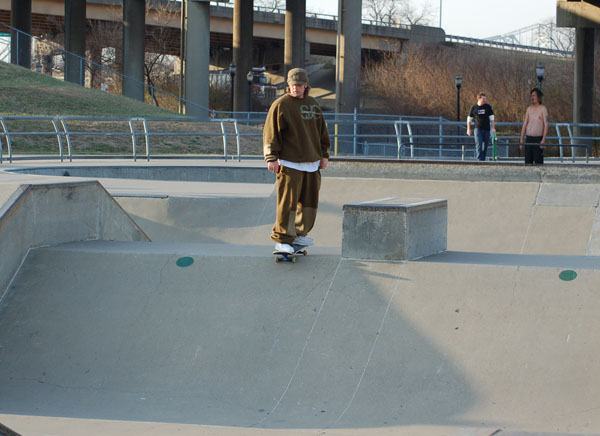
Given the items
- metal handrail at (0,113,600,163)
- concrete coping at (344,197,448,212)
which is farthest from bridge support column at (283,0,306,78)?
concrete coping at (344,197,448,212)

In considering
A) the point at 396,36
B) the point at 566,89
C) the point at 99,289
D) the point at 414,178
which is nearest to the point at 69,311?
the point at 99,289

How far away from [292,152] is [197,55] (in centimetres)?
4561

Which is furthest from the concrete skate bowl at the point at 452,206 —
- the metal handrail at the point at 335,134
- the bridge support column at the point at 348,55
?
the bridge support column at the point at 348,55

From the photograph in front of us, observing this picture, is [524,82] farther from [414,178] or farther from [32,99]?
[414,178]

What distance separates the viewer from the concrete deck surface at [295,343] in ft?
18.4

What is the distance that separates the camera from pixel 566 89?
49.3 meters

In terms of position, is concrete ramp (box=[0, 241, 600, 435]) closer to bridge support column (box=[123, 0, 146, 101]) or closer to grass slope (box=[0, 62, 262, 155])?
grass slope (box=[0, 62, 262, 155])

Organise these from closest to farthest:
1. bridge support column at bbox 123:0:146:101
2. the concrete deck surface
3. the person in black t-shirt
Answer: the concrete deck surface, the person in black t-shirt, bridge support column at bbox 123:0:146:101

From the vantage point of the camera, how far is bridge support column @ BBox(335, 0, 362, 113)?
161 feet

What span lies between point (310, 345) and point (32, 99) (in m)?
29.4

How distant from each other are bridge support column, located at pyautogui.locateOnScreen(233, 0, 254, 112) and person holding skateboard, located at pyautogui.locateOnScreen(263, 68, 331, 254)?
4948cm

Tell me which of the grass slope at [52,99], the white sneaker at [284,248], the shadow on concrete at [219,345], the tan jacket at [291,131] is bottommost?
the shadow on concrete at [219,345]

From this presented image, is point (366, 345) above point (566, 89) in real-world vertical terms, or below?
below

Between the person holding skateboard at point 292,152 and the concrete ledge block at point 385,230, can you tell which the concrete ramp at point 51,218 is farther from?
the concrete ledge block at point 385,230
